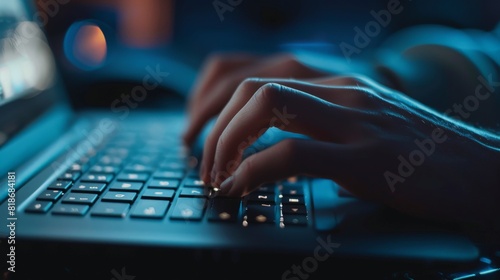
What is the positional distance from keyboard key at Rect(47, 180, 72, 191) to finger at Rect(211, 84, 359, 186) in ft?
0.60

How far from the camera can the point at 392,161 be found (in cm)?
48

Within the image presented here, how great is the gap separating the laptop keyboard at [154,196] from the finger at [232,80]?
11cm

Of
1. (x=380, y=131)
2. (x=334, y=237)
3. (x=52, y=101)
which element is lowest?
(x=334, y=237)

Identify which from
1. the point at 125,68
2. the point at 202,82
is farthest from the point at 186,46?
the point at 202,82

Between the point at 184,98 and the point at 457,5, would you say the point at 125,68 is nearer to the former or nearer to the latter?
the point at 184,98

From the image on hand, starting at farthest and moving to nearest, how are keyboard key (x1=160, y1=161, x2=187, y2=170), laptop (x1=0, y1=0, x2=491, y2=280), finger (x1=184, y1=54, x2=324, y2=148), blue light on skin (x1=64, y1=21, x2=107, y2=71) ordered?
blue light on skin (x1=64, y1=21, x2=107, y2=71), finger (x1=184, y1=54, x2=324, y2=148), keyboard key (x1=160, y1=161, x2=187, y2=170), laptop (x1=0, y1=0, x2=491, y2=280)

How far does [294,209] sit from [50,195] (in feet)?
0.85

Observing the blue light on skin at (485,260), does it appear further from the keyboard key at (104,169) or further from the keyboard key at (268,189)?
the keyboard key at (104,169)

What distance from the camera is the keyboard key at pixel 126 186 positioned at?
0.52 m

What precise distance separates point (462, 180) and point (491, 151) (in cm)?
6

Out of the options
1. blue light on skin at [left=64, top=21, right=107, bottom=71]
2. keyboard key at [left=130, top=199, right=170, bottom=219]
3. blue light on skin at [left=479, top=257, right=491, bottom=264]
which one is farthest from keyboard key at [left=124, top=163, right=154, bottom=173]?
blue light on skin at [left=64, top=21, right=107, bottom=71]

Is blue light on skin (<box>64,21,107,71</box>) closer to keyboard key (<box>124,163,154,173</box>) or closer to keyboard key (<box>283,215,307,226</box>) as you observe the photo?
keyboard key (<box>124,163,154,173</box>)

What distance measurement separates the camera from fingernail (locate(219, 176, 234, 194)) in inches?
19.9

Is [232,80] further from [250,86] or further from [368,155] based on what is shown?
[368,155]
